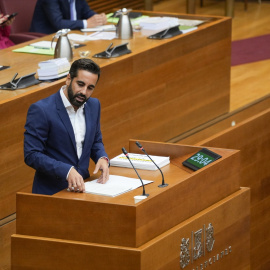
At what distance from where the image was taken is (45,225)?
3.10 meters

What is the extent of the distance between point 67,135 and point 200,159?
1.91 feet

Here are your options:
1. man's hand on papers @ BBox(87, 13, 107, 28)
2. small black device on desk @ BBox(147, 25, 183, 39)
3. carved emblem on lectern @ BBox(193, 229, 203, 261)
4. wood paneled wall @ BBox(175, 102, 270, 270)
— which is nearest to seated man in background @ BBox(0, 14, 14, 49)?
man's hand on papers @ BBox(87, 13, 107, 28)

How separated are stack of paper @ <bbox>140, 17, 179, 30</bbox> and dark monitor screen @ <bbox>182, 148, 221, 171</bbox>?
2.66 metres

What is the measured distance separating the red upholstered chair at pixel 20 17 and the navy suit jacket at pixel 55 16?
104 mm

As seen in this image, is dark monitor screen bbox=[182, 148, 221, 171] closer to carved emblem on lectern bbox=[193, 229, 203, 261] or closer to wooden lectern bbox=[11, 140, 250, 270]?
wooden lectern bbox=[11, 140, 250, 270]

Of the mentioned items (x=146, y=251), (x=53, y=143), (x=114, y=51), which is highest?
(x=53, y=143)

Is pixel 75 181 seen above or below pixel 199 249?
above

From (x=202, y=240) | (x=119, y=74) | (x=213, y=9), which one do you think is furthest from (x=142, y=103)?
(x=213, y=9)

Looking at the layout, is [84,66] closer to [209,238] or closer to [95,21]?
[209,238]

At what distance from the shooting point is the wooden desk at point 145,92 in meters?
4.32

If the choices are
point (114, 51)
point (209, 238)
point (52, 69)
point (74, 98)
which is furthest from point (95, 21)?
point (209, 238)

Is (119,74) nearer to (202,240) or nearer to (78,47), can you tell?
(78,47)

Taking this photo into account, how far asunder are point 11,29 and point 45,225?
368 centimetres

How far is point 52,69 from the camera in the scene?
4.75m
